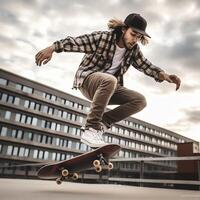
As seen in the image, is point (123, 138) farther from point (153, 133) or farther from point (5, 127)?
point (5, 127)

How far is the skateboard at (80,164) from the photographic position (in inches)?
129

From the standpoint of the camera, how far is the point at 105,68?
3.46 metres

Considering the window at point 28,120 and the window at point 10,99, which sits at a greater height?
the window at point 10,99

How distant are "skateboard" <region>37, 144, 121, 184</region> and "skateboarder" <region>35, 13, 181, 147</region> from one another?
0.14 meters

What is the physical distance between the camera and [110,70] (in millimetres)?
3520

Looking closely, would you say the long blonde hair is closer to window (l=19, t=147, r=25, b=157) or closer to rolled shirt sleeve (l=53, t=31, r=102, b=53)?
rolled shirt sleeve (l=53, t=31, r=102, b=53)

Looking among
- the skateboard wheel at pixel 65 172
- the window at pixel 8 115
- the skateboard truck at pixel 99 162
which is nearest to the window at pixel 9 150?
the window at pixel 8 115

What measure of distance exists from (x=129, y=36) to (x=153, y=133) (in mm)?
63361

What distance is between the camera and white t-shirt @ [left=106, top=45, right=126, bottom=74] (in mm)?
3460

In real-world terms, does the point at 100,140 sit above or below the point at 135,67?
below

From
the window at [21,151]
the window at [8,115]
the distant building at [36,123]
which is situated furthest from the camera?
the window at [21,151]

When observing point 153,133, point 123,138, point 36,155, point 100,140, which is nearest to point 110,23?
point 100,140

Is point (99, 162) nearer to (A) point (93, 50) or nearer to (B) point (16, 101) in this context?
(A) point (93, 50)

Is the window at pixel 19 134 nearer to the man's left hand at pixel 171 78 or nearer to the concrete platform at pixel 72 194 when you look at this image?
the concrete platform at pixel 72 194
